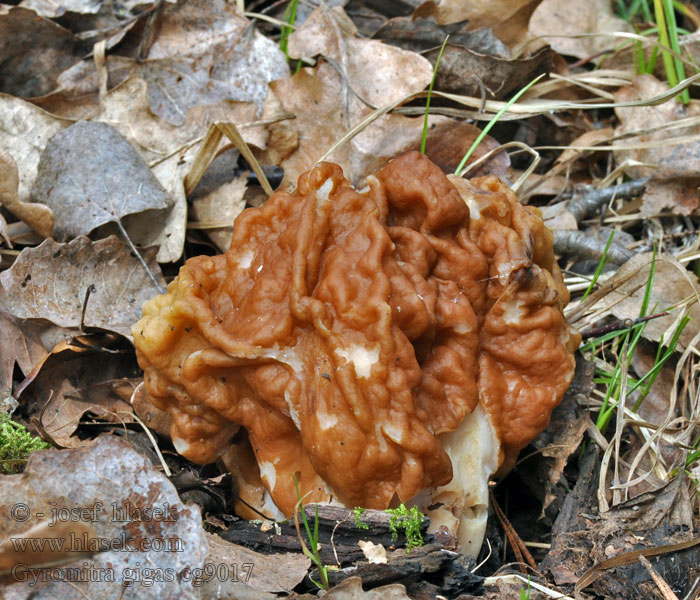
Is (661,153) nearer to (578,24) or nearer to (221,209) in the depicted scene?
(578,24)

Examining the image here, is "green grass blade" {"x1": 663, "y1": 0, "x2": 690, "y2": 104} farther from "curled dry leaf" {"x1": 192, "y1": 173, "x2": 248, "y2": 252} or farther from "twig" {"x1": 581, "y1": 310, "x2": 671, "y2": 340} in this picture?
"curled dry leaf" {"x1": 192, "y1": 173, "x2": 248, "y2": 252}

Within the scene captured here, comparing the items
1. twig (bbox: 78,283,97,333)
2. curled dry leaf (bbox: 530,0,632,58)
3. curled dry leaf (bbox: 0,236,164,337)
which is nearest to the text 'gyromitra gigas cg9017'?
twig (bbox: 78,283,97,333)

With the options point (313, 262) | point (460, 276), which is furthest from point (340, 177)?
point (460, 276)

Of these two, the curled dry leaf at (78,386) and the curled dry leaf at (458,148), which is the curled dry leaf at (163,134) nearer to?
the curled dry leaf at (78,386)

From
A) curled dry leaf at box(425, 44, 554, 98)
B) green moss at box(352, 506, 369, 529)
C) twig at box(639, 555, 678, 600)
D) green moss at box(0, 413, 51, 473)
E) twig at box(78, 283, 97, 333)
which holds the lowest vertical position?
twig at box(639, 555, 678, 600)

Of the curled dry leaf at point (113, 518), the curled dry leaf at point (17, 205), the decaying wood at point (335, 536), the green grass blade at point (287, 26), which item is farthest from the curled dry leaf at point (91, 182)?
the decaying wood at point (335, 536)

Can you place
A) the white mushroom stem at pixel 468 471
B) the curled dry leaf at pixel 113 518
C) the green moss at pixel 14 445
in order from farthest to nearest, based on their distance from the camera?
the white mushroom stem at pixel 468 471
the green moss at pixel 14 445
the curled dry leaf at pixel 113 518
